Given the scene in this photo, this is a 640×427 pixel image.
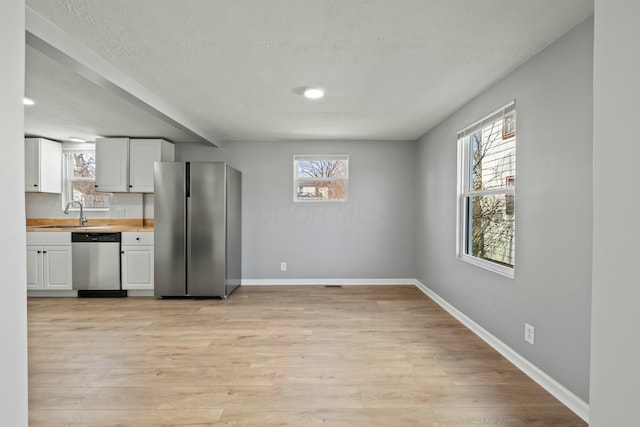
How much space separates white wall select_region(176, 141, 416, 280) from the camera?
5098mm

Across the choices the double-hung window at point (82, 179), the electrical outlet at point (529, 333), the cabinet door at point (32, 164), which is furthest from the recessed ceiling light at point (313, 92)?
the cabinet door at point (32, 164)

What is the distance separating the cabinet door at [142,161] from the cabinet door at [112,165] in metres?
0.07

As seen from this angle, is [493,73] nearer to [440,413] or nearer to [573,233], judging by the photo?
[573,233]

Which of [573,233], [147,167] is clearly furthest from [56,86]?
[573,233]

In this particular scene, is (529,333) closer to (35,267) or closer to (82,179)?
(35,267)

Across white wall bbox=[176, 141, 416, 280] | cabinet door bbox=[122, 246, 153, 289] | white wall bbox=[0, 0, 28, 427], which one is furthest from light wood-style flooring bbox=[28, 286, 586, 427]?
white wall bbox=[176, 141, 416, 280]

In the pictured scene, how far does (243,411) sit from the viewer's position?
191 centimetres

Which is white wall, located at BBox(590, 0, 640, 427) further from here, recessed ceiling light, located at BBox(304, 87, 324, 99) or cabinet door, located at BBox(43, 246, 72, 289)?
cabinet door, located at BBox(43, 246, 72, 289)

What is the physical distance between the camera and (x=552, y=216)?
2078 mm

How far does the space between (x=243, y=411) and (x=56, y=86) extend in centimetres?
313

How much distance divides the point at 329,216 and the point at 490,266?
2.67m

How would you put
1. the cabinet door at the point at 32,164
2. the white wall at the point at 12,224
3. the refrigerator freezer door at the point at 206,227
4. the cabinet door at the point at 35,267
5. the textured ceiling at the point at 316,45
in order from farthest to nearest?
the cabinet door at the point at 32,164 → the cabinet door at the point at 35,267 → the refrigerator freezer door at the point at 206,227 → the textured ceiling at the point at 316,45 → the white wall at the point at 12,224

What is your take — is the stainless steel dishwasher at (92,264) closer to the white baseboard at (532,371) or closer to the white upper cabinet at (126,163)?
the white upper cabinet at (126,163)

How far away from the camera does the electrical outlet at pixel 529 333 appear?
7.43 feet
